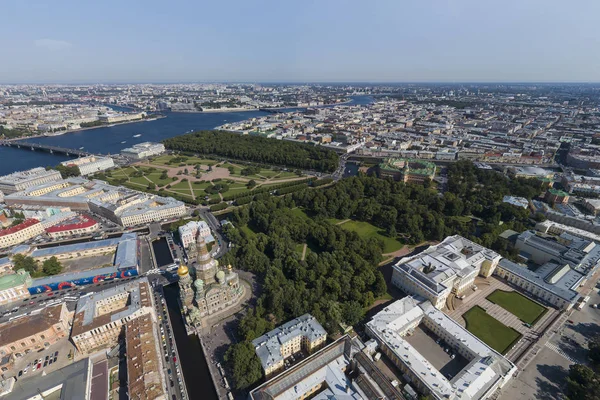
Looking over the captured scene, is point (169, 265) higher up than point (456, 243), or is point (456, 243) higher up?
point (456, 243)

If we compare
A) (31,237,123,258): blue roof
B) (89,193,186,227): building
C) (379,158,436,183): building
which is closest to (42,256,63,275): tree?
(31,237,123,258): blue roof

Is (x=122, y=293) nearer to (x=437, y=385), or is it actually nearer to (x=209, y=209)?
(x=209, y=209)

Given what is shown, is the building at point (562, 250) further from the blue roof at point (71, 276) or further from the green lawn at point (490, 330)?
the blue roof at point (71, 276)

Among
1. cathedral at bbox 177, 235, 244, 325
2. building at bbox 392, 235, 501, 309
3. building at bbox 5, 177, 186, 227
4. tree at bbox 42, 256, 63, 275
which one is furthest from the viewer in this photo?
building at bbox 5, 177, 186, 227

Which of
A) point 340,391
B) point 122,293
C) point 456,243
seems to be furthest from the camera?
point 456,243

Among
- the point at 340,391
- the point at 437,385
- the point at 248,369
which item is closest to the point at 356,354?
the point at 340,391

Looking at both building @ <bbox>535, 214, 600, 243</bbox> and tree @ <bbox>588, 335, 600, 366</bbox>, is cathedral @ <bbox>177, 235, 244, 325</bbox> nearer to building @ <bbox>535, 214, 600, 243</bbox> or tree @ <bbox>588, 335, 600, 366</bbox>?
tree @ <bbox>588, 335, 600, 366</bbox>
